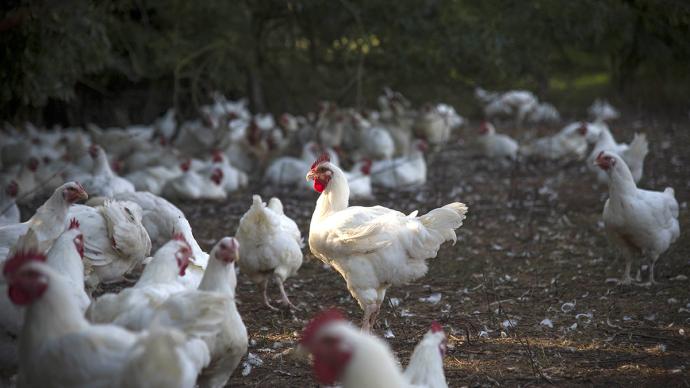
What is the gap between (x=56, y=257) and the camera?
14.3ft

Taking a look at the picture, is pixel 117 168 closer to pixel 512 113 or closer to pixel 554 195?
pixel 554 195

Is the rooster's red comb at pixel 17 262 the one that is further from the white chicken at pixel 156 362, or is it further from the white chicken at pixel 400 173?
the white chicken at pixel 400 173

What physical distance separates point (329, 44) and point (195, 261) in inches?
323

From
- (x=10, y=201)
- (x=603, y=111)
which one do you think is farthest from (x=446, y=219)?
(x=603, y=111)

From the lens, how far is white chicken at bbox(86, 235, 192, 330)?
Result: 386cm

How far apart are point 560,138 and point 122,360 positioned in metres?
10.9

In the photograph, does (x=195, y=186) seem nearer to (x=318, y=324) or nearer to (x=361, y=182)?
(x=361, y=182)

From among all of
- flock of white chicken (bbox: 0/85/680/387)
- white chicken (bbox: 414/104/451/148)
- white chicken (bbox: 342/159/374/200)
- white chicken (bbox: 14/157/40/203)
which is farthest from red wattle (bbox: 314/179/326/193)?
white chicken (bbox: 414/104/451/148)

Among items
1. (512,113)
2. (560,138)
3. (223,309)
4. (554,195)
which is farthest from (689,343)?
(512,113)

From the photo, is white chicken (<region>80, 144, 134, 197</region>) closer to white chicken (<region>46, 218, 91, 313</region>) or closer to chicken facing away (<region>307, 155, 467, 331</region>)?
white chicken (<region>46, 218, 91, 313</region>)

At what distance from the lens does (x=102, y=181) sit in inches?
337

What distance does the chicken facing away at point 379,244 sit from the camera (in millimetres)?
5168

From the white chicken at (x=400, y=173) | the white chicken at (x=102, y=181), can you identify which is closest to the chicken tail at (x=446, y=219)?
the white chicken at (x=102, y=181)

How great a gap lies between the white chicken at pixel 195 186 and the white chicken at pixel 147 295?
5.76 metres
